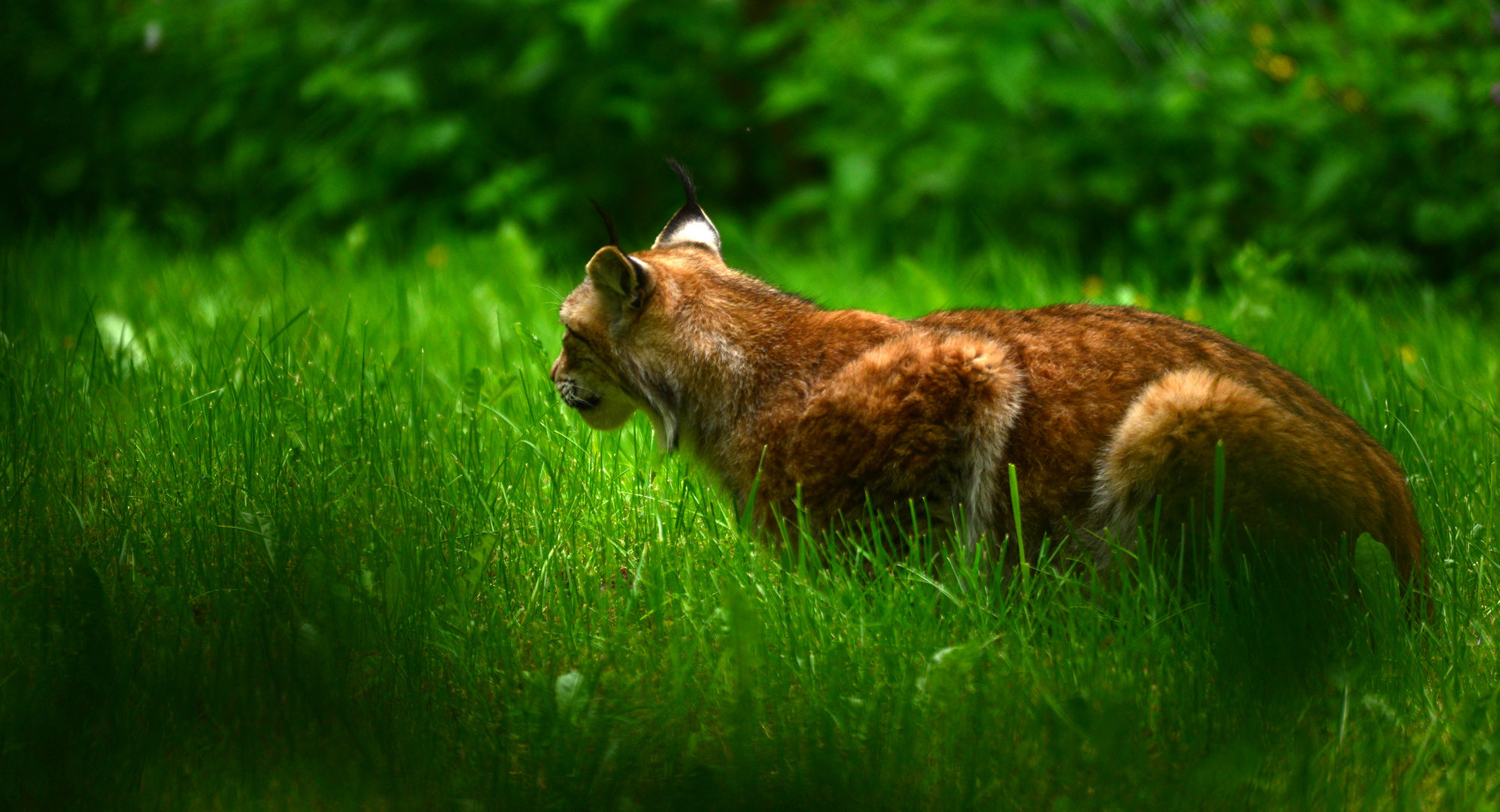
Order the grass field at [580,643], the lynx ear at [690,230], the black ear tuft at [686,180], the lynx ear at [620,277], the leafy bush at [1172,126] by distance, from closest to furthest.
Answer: the grass field at [580,643]
the lynx ear at [620,277]
the black ear tuft at [686,180]
the lynx ear at [690,230]
the leafy bush at [1172,126]

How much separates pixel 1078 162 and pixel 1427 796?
4925 millimetres

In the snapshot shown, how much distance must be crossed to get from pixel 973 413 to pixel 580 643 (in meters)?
0.93

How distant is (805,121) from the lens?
7605 millimetres

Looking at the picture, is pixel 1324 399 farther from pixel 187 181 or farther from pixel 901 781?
pixel 187 181

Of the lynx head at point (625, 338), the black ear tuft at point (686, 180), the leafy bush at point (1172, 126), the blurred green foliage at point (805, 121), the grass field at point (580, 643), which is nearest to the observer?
the grass field at point (580, 643)

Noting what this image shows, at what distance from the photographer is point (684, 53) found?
7.25 meters

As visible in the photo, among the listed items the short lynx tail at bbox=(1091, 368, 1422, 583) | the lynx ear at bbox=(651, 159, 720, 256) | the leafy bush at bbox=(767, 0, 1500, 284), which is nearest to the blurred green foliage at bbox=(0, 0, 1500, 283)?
the leafy bush at bbox=(767, 0, 1500, 284)

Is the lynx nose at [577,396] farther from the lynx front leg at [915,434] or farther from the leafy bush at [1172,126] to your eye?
the leafy bush at [1172,126]

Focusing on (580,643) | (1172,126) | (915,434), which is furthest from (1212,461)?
(1172,126)

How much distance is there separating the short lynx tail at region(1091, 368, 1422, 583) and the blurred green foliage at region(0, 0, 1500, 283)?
3.68 m

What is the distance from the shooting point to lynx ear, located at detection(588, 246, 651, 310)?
2836 mm

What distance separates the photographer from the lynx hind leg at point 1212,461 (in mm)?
2463

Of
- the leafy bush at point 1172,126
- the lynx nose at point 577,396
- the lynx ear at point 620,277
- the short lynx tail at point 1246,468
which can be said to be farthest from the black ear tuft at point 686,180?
the leafy bush at point 1172,126

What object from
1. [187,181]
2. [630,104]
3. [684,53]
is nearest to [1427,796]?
[630,104]
